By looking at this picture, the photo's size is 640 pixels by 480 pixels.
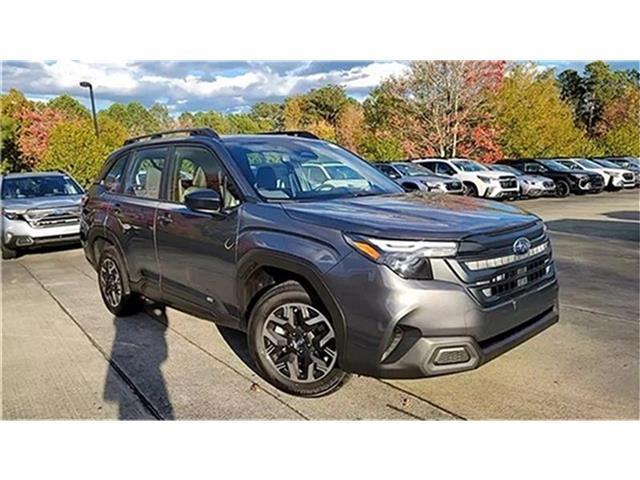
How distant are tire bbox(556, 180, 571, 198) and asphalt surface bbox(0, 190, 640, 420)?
588 inches

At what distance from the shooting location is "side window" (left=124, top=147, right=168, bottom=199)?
454 cm

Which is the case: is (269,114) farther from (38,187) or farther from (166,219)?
(166,219)

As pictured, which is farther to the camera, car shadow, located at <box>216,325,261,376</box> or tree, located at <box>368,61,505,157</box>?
tree, located at <box>368,61,505,157</box>

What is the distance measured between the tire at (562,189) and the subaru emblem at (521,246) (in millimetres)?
17807

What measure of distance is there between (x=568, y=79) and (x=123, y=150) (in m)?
52.2

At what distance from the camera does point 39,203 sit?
8.84 metres

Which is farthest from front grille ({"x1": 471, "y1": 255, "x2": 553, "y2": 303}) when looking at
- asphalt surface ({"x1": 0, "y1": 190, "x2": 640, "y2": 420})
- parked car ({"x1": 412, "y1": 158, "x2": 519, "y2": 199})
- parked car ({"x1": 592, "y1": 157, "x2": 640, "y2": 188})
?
parked car ({"x1": 592, "y1": 157, "x2": 640, "y2": 188})

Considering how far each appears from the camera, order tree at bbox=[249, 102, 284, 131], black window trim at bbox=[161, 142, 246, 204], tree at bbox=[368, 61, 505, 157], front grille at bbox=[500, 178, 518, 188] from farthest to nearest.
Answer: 1. tree at bbox=[249, 102, 284, 131]
2. tree at bbox=[368, 61, 505, 157]
3. front grille at bbox=[500, 178, 518, 188]
4. black window trim at bbox=[161, 142, 246, 204]

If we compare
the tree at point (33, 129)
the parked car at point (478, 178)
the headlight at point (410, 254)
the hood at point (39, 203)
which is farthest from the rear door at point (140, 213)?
the tree at point (33, 129)

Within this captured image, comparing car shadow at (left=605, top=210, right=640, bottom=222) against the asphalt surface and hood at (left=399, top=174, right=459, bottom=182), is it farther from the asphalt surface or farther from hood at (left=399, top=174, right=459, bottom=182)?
the asphalt surface

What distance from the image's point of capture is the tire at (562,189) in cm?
1945

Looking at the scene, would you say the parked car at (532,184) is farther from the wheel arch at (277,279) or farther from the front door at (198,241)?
the wheel arch at (277,279)

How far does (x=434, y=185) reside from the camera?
620 inches

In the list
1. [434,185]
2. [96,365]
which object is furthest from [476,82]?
[96,365]
